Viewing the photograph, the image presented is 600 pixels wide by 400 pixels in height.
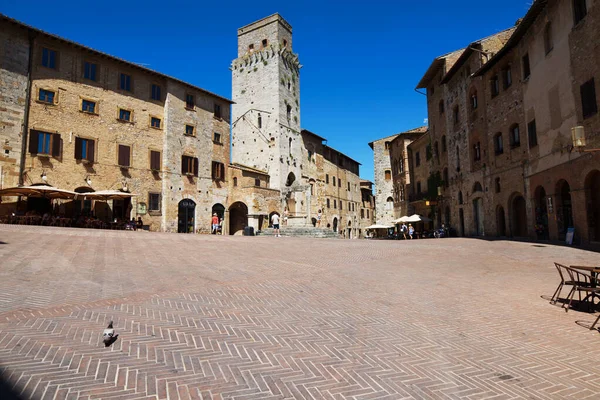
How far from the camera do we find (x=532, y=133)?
18.8m

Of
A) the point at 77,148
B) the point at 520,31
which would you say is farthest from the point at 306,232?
the point at 520,31

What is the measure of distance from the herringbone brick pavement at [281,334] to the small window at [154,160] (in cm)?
1932

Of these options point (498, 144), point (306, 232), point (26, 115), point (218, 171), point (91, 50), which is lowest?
point (306, 232)

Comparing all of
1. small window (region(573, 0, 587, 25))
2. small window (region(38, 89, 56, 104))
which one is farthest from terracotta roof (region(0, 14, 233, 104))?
small window (region(573, 0, 587, 25))

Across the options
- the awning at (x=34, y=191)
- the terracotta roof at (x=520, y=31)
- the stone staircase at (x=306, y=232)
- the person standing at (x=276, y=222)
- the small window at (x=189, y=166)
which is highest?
the terracotta roof at (x=520, y=31)

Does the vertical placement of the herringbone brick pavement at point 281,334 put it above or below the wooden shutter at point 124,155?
below

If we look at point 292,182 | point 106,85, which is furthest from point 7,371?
point 292,182

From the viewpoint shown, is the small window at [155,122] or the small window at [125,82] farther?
the small window at [155,122]

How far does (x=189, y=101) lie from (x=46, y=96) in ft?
35.2

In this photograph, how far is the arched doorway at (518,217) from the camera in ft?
67.3

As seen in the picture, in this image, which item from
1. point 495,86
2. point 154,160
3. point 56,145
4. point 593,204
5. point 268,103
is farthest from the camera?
point 268,103

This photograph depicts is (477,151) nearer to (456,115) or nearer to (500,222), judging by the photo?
(456,115)

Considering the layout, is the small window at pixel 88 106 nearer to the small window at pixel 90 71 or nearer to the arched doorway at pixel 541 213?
the small window at pixel 90 71

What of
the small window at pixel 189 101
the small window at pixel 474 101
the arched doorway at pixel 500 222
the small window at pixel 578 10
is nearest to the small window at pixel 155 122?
the small window at pixel 189 101
